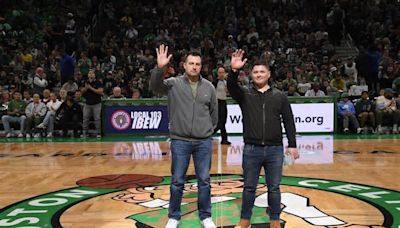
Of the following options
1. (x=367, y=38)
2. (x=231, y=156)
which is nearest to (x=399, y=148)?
(x=231, y=156)

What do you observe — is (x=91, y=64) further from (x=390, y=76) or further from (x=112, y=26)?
(x=390, y=76)

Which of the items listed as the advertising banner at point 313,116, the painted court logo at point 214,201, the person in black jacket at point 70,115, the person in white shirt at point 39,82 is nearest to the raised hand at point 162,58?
the painted court logo at point 214,201

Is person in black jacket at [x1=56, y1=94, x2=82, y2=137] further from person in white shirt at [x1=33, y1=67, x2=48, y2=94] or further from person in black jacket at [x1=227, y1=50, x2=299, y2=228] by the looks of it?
person in black jacket at [x1=227, y1=50, x2=299, y2=228]

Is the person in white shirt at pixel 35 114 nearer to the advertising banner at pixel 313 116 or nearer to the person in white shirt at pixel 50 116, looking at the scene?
the person in white shirt at pixel 50 116

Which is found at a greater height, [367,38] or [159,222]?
[367,38]

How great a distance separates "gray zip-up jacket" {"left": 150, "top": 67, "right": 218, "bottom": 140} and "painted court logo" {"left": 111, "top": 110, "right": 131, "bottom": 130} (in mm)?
9966

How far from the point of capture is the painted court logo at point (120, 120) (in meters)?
15.2

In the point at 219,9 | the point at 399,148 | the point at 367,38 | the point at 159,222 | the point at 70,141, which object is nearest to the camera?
the point at 159,222

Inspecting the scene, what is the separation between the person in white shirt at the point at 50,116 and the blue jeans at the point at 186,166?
10532mm

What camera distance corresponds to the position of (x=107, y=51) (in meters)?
19.5

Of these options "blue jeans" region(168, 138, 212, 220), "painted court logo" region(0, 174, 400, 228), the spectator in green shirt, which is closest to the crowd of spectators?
the spectator in green shirt

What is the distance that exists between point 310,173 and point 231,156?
7.49 ft

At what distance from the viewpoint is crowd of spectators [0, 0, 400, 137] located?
16.8m

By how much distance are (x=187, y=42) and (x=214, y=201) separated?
14.1m
